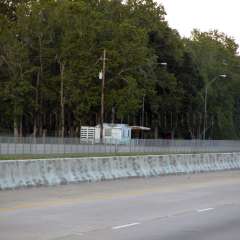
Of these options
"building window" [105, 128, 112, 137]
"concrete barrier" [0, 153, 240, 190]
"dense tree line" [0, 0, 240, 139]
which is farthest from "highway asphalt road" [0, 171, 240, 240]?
"dense tree line" [0, 0, 240, 139]

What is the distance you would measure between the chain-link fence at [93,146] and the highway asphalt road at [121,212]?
21.5 m

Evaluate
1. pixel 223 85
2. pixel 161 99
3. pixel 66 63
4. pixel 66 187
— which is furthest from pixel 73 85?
pixel 66 187

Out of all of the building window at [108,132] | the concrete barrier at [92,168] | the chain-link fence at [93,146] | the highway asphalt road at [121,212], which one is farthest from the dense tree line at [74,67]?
the highway asphalt road at [121,212]

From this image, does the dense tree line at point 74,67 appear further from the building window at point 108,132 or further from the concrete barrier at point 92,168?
the concrete barrier at point 92,168

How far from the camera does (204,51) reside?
131750 mm

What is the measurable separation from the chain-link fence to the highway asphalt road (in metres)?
21.5

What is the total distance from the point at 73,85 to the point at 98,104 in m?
4.12

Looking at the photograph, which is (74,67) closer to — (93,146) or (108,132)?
(108,132)

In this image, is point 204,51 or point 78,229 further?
point 204,51

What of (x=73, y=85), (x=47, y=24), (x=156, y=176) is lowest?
(x=156, y=176)

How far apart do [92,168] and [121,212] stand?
10.4 meters

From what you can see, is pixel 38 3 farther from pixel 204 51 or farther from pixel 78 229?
pixel 78 229

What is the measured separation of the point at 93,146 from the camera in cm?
5844

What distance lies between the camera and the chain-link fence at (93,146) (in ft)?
165
